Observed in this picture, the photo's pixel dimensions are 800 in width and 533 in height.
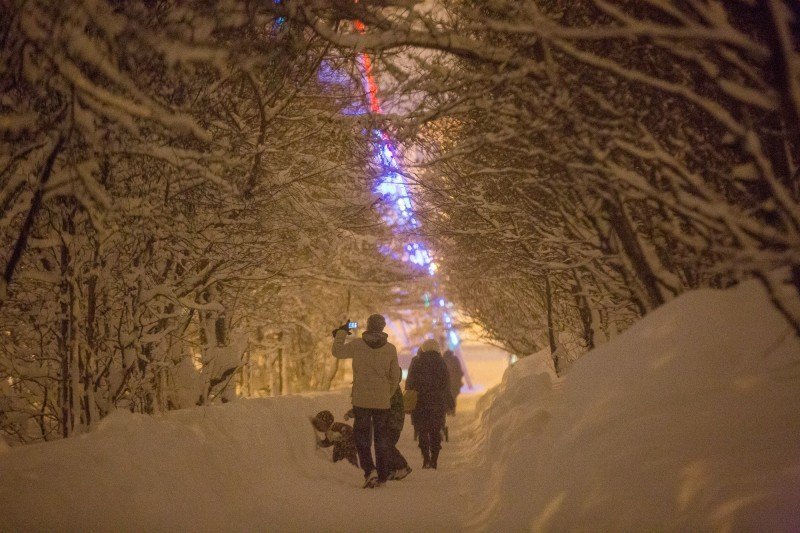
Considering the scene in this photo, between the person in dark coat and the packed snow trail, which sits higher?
the person in dark coat

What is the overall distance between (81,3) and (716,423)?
13.8 feet

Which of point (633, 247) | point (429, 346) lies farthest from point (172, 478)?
point (429, 346)

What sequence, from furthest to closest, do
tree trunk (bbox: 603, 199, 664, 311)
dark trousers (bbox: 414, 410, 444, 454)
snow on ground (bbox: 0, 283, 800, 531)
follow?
dark trousers (bbox: 414, 410, 444, 454), tree trunk (bbox: 603, 199, 664, 311), snow on ground (bbox: 0, 283, 800, 531)

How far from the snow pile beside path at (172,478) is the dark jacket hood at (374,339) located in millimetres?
1558

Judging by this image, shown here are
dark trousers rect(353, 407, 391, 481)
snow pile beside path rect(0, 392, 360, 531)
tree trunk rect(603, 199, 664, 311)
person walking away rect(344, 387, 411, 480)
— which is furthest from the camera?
person walking away rect(344, 387, 411, 480)

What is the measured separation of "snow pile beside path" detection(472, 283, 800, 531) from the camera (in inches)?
141

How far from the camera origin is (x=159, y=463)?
5961 mm

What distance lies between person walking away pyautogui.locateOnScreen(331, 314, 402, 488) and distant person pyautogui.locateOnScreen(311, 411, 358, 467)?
1.59 meters

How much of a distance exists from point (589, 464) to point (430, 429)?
6.42 m

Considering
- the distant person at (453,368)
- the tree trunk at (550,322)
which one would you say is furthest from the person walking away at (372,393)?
the distant person at (453,368)

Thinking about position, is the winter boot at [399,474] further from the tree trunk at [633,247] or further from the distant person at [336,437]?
the tree trunk at [633,247]

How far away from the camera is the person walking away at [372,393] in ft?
28.6

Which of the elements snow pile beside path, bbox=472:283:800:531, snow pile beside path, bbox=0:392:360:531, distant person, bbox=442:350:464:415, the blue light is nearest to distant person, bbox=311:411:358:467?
snow pile beside path, bbox=0:392:360:531

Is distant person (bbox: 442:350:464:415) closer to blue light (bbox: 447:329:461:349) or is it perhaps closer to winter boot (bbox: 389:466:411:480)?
winter boot (bbox: 389:466:411:480)
